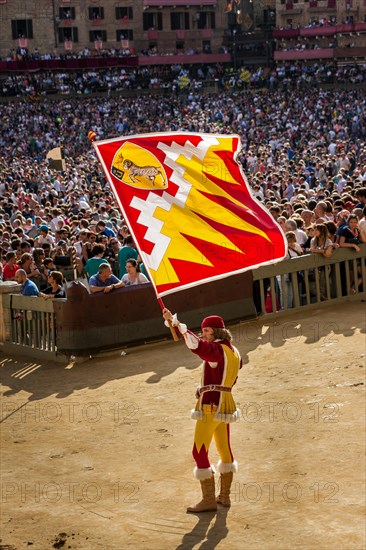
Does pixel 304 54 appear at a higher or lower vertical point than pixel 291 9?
lower

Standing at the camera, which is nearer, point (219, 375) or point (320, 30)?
point (219, 375)

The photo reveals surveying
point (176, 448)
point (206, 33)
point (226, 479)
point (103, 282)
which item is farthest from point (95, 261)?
point (206, 33)

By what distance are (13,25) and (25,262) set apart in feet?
188

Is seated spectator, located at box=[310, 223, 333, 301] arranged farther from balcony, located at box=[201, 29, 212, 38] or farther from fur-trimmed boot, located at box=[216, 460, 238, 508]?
balcony, located at box=[201, 29, 212, 38]

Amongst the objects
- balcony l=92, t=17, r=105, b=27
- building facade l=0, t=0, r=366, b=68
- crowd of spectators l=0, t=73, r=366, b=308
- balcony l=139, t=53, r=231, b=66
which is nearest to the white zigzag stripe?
crowd of spectators l=0, t=73, r=366, b=308

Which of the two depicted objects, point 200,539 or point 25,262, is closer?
point 200,539

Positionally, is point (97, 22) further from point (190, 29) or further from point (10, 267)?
point (10, 267)

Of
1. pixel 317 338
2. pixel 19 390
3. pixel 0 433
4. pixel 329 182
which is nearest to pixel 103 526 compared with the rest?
pixel 0 433

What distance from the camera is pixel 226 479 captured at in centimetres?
959

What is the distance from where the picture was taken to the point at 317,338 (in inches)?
581

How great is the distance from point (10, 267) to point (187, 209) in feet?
27.1

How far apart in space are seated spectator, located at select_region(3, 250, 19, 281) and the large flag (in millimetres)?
7855

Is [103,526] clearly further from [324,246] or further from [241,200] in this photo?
[324,246]

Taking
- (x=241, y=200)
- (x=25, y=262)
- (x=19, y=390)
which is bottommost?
(x=19, y=390)
